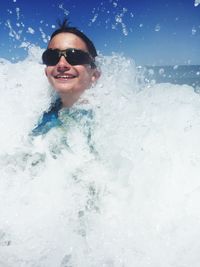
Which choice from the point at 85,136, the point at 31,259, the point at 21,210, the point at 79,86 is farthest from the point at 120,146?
the point at 31,259

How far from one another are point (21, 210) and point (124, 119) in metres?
1.60

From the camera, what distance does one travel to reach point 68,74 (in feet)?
13.0

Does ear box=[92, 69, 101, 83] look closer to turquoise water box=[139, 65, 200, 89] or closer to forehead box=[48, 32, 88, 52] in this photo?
forehead box=[48, 32, 88, 52]

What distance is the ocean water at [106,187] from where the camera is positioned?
2871 mm

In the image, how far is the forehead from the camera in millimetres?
4012

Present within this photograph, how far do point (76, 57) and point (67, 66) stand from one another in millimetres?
161

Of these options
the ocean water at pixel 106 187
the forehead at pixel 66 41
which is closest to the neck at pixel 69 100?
the ocean water at pixel 106 187

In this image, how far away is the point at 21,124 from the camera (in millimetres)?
4520

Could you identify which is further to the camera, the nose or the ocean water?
the nose

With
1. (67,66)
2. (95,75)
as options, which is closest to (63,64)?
(67,66)

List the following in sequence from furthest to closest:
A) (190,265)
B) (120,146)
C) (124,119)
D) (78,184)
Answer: (124,119), (120,146), (78,184), (190,265)

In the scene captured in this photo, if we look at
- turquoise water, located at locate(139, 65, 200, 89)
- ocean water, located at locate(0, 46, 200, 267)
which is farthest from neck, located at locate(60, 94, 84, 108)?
turquoise water, located at locate(139, 65, 200, 89)

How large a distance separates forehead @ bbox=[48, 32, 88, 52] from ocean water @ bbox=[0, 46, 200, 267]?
0.59m

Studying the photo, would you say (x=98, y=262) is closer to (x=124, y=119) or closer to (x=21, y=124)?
(x=124, y=119)
